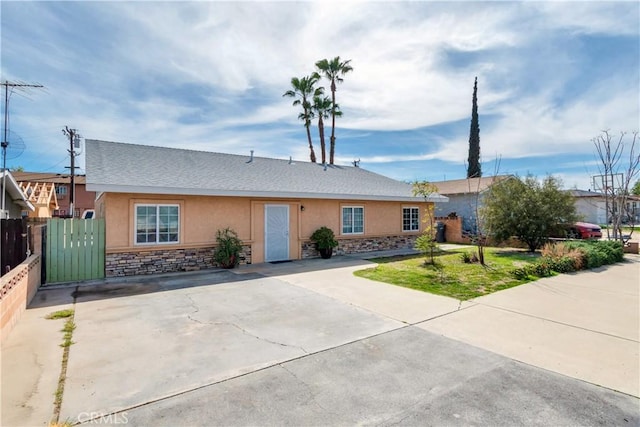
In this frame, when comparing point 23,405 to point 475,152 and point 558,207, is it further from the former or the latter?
point 475,152

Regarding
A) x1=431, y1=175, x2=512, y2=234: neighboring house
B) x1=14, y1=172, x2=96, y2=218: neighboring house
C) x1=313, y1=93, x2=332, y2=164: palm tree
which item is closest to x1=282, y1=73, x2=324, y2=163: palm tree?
x1=313, y1=93, x2=332, y2=164: palm tree

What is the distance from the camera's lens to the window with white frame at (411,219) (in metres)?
16.9

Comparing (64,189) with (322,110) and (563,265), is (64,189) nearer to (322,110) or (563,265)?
(322,110)

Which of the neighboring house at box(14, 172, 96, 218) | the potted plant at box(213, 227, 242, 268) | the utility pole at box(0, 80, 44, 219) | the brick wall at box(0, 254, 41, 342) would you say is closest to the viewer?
the brick wall at box(0, 254, 41, 342)

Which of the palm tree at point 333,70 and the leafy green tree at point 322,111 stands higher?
the palm tree at point 333,70

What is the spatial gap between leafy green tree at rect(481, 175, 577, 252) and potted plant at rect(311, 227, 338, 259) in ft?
24.2

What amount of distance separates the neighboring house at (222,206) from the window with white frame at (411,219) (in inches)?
2.1

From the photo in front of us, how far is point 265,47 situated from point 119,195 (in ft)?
19.8

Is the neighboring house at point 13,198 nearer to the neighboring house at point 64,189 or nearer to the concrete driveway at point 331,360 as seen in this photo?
the concrete driveway at point 331,360

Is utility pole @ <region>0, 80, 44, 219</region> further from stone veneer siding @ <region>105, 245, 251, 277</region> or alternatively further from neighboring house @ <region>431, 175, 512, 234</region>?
neighboring house @ <region>431, 175, 512, 234</region>

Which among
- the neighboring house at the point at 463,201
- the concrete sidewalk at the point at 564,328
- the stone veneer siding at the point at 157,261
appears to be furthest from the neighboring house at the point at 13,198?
the neighboring house at the point at 463,201

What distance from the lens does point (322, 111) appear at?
29.1m

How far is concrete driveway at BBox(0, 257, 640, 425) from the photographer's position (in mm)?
3211

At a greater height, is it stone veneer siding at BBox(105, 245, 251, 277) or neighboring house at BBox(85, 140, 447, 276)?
neighboring house at BBox(85, 140, 447, 276)
